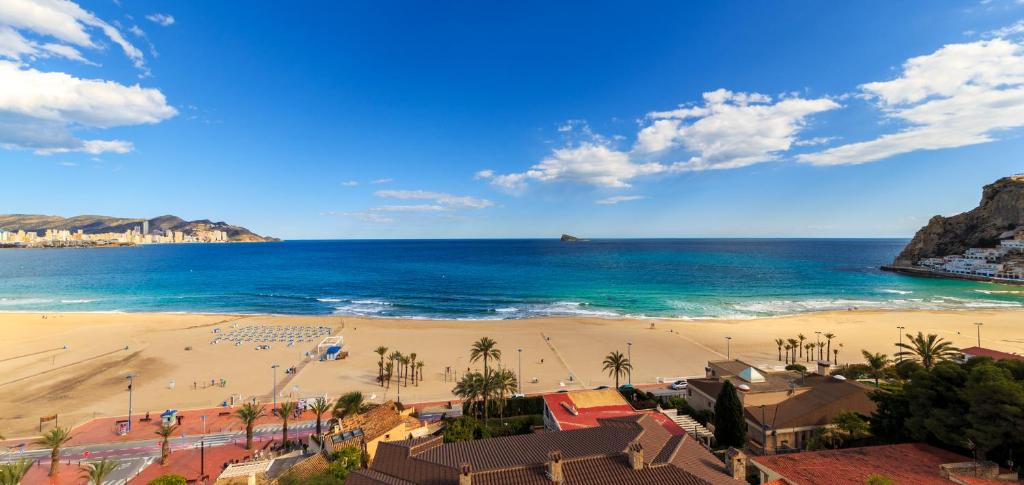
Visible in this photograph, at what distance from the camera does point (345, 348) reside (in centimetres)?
5300

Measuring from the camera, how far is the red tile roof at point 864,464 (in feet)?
57.3

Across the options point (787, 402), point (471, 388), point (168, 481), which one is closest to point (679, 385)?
point (787, 402)

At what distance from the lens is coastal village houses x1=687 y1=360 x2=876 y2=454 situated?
26.3 meters

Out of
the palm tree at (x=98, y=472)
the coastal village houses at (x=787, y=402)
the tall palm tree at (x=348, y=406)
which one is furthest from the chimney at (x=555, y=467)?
the palm tree at (x=98, y=472)

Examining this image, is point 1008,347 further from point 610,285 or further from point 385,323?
point 385,323

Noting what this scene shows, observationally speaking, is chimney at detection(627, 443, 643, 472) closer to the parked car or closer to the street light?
the parked car

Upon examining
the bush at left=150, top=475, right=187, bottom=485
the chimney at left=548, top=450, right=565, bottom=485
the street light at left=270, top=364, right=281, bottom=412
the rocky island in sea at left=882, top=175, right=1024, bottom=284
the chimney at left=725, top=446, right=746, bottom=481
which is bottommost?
the street light at left=270, top=364, right=281, bottom=412

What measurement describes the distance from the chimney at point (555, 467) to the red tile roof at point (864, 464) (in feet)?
34.0

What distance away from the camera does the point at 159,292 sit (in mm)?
97125

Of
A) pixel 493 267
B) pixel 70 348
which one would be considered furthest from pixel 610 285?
pixel 70 348

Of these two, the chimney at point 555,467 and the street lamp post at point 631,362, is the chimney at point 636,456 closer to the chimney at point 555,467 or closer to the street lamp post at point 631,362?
the chimney at point 555,467

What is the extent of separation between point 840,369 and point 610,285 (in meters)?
69.2

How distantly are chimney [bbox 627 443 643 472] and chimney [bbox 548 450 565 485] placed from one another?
2.61 m

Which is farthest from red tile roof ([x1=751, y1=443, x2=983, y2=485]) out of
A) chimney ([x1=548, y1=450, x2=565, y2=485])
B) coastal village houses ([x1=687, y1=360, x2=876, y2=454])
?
chimney ([x1=548, y1=450, x2=565, y2=485])
